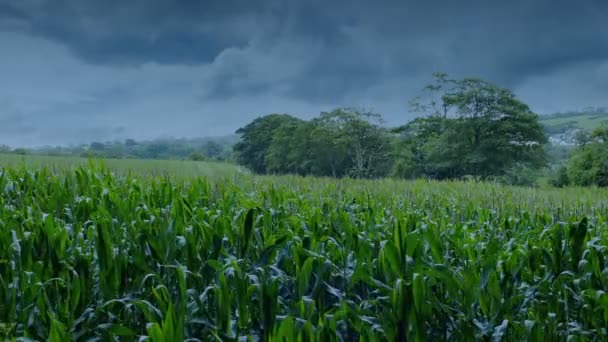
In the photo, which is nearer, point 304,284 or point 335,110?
point 304,284

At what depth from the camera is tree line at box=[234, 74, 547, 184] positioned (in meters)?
42.2

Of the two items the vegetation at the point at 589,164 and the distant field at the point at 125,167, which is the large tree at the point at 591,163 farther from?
the distant field at the point at 125,167

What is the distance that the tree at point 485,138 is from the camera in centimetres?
4184

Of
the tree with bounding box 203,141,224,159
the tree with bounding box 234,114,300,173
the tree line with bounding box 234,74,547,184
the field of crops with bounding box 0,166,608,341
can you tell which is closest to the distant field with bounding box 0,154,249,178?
the field of crops with bounding box 0,166,608,341

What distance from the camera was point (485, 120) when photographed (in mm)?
44156

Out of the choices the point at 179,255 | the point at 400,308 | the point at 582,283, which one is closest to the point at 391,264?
the point at 400,308

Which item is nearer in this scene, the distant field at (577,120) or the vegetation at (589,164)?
the vegetation at (589,164)

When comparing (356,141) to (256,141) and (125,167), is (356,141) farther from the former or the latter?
(125,167)

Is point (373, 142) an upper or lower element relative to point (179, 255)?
upper

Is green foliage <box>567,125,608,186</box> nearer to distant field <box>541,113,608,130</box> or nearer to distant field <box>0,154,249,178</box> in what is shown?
distant field <box>0,154,249,178</box>

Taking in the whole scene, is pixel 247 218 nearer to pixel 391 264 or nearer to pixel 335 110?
pixel 391 264

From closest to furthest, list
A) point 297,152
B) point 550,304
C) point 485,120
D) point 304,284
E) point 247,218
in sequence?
1. point 304,284
2. point 550,304
3. point 247,218
4. point 485,120
5. point 297,152

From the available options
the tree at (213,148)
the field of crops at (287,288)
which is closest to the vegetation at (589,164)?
the field of crops at (287,288)

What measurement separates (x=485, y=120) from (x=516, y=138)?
3425mm
